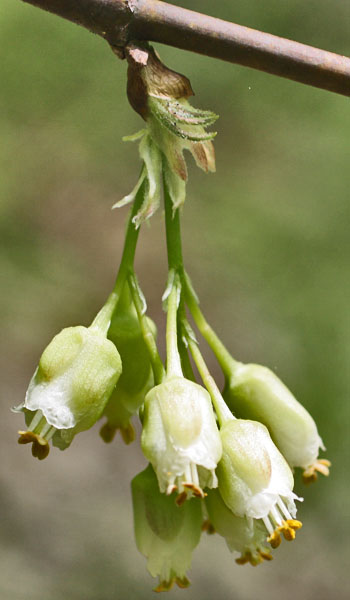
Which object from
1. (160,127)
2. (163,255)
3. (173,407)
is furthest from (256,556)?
(163,255)

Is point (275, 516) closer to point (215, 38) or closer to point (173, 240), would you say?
point (173, 240)

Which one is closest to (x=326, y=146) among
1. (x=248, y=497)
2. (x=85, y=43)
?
(x=85, y=43)

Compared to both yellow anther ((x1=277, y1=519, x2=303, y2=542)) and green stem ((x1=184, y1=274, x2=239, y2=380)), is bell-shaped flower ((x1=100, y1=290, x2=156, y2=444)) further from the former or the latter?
yellow anther ((x1=277, y1=519, x2=303, y2=542))

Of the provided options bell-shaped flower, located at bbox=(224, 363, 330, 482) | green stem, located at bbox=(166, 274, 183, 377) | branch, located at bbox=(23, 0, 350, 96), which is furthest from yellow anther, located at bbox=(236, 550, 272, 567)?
branch, located at bbox=(23, 0, 350, 96)

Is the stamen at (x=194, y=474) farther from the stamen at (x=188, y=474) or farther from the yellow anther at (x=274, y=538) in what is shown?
the yellow anther at (x=274, y=538)

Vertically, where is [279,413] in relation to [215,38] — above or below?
below

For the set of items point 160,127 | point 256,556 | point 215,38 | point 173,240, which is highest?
point 215,38
